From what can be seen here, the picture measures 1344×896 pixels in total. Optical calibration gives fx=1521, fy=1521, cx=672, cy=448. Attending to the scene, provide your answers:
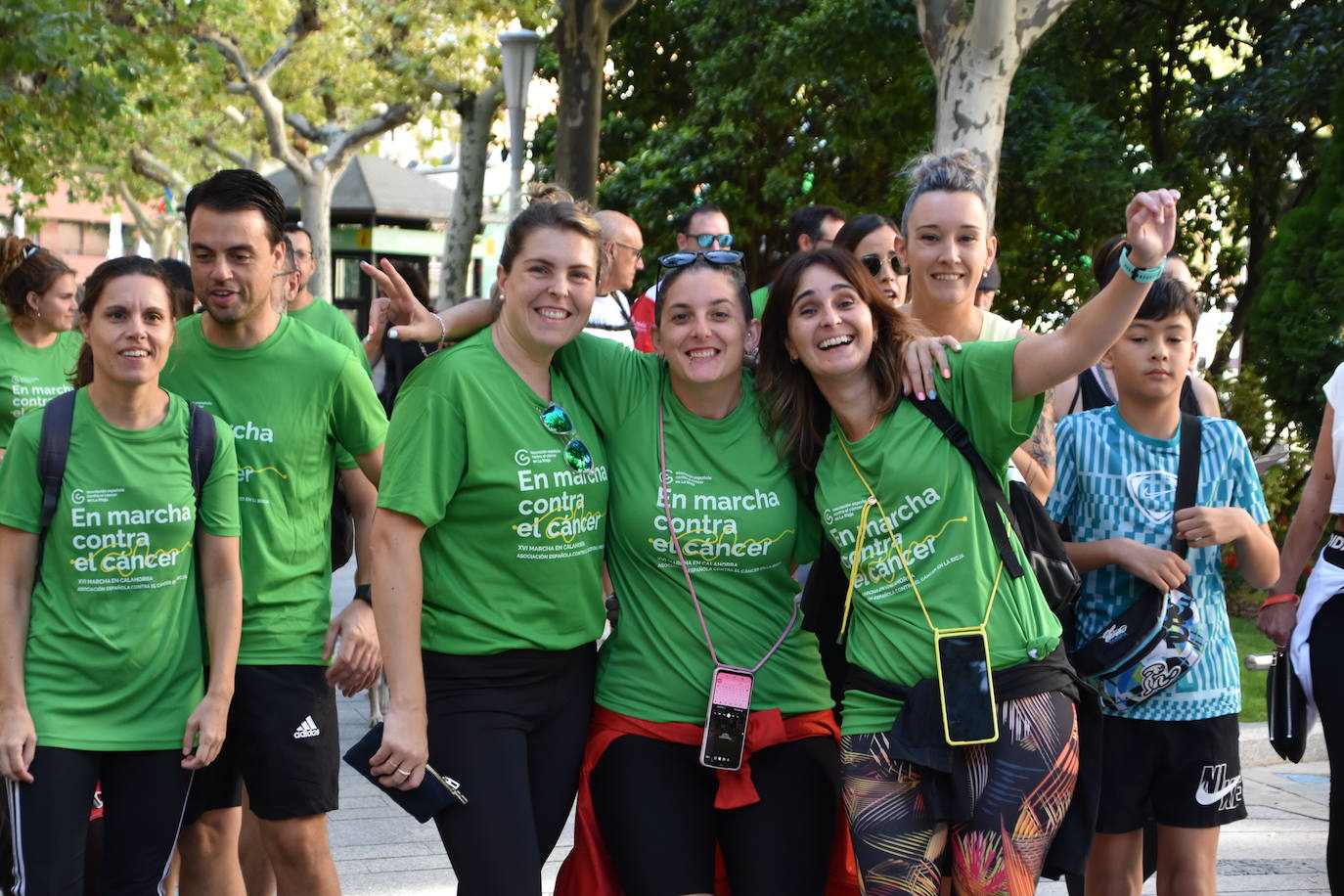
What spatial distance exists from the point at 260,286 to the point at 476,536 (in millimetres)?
A: 990

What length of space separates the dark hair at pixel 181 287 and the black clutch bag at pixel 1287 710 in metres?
3.52

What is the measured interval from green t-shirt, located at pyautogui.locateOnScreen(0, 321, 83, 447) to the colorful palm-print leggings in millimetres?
4526

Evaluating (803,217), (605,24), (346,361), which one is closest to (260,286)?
(346,361)

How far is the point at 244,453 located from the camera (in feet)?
13.1

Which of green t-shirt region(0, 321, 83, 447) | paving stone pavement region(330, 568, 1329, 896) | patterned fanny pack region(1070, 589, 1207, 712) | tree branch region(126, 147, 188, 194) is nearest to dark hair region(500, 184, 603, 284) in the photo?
patterned fanny pack region(1070, 589, 1207, 712)

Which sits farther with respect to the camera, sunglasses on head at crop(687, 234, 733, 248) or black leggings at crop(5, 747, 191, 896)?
sunglasses on head at crop(687, 234, 733, 248)

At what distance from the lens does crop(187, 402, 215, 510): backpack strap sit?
3.77m

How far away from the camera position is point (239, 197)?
3992 millimetres

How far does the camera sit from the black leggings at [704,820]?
354cm

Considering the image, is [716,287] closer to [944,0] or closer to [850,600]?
[850,600]

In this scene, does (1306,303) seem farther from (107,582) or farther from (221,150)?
(221,150)

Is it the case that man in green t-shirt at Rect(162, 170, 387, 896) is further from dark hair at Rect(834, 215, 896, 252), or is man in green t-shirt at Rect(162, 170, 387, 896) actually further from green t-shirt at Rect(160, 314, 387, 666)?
dark hair at Rect(834, 215, 896, 252)

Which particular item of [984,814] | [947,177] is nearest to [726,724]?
[984,814]

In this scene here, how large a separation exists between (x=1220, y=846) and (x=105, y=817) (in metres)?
4.20
